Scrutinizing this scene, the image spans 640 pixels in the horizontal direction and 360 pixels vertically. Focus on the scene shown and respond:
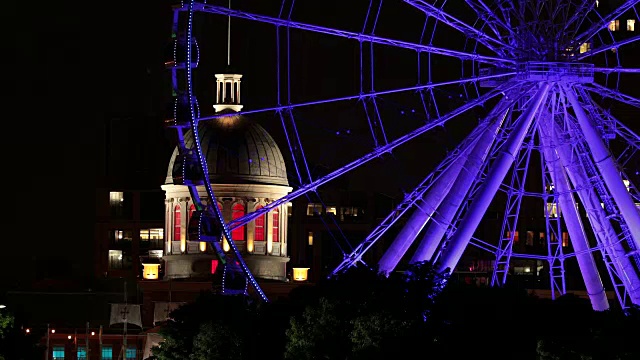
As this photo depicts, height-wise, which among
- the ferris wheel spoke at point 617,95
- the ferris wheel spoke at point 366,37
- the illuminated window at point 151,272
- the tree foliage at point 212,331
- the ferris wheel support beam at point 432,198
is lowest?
the tree foliage at point 212,331

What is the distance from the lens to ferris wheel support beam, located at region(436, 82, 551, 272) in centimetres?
12112

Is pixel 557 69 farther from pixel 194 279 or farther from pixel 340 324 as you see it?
pixel 194 279

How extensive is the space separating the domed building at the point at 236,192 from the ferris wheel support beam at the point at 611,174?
66966mm

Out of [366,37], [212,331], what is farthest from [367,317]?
[212,331]

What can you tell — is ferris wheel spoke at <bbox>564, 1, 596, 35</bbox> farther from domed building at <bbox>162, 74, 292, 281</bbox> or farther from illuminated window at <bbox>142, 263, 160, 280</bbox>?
illuminated window at <bbox>142, 263, 160, 280</bbox>

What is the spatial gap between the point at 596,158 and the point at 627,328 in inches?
905

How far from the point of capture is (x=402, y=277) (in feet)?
396

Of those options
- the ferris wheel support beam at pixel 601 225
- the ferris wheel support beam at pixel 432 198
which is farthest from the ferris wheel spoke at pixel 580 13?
the ferris wheel support beam at pixel 432 198

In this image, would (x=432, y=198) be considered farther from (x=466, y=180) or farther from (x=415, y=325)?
(x=415, y=325)

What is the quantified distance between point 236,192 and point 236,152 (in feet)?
12.1

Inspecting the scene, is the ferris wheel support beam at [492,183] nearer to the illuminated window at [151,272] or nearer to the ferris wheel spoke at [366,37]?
the ferris wheel spoke at [366,37]

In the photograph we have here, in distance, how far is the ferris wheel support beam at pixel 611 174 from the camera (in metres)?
120

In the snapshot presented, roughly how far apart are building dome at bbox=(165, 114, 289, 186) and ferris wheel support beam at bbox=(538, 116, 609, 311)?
56.0m

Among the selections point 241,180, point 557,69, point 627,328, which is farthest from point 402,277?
point 241,180
